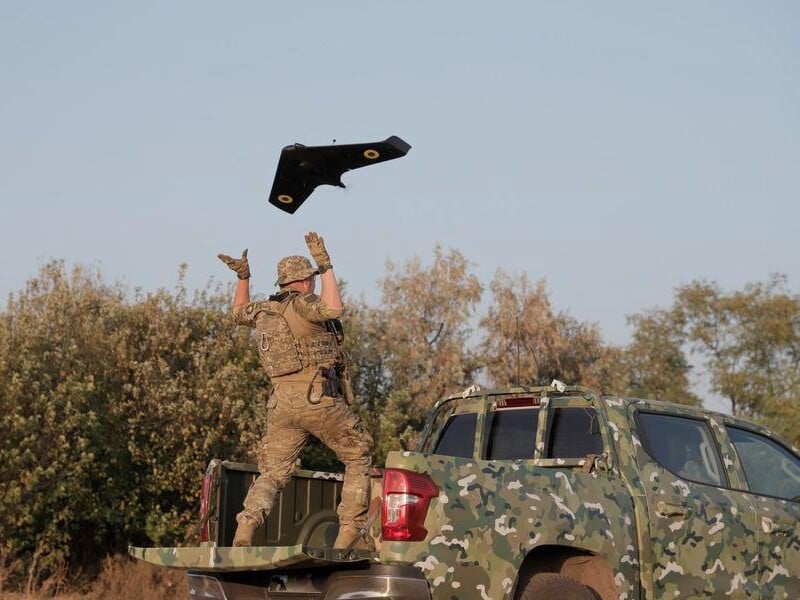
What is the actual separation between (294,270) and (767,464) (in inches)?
128

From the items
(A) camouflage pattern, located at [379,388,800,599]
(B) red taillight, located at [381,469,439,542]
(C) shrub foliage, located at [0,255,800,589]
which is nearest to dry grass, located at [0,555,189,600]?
(C) shrub foliage, located at [0,255,800,589]

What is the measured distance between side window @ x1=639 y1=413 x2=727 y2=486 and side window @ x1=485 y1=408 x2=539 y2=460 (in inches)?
26.3

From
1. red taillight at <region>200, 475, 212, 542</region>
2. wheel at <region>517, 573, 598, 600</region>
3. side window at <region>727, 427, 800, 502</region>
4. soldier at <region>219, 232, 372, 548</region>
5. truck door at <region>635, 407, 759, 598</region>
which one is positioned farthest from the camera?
side window at <region>727, 427, 800, 502</region>

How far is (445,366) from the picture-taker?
24812mm

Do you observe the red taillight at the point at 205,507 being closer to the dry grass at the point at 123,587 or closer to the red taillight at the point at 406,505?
the red taillight at the point at 406,505

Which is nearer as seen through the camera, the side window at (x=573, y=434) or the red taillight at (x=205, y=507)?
the side window at (x=573, y=434)

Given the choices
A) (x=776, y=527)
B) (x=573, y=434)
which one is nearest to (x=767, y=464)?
(x=776, y=527)

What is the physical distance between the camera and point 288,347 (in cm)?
750

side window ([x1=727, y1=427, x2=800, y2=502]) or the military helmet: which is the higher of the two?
the military helmet

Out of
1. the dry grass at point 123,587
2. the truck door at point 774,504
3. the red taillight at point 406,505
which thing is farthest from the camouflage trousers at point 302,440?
the dry grass at point 123,587

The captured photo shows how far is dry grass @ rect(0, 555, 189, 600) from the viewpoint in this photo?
42.9 feet

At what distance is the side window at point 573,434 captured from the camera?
7.38 meters

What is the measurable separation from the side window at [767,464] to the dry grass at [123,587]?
6763 millimetres

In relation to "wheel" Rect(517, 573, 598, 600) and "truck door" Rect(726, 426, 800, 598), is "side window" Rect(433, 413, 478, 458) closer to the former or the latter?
"wheel" Rect(517, 573, 598, 600)
